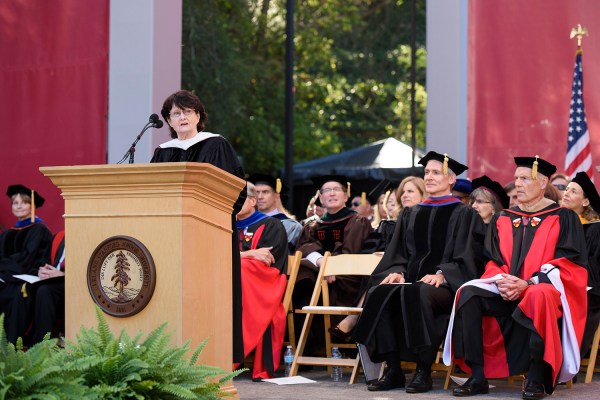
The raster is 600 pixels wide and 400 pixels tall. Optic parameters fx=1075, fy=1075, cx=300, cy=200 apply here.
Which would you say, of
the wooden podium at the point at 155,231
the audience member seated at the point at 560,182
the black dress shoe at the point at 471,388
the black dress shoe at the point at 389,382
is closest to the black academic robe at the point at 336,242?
the audience member seated at the point at 560,182

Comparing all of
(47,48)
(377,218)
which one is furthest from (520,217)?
(47,48)

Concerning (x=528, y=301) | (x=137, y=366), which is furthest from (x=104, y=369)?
(x=528, y=301)

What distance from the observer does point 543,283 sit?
7.29 metres

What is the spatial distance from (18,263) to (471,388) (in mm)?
5445

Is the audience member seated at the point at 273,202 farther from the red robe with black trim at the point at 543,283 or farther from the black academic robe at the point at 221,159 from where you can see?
the black academic robe at the point at 221,159

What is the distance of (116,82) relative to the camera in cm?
1111

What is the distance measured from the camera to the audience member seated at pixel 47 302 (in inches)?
395

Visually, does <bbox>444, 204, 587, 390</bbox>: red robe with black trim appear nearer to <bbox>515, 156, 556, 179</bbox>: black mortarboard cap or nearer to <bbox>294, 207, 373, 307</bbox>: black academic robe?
<bbox>515, 156, 556, 179</bbox>: black mortarboard cap

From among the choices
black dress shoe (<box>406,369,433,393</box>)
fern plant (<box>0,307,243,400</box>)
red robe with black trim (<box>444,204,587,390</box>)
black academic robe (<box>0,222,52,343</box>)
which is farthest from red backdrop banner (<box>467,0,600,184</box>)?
fern plant (<box>0,307,243,400</box>)

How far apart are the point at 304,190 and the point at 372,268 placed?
412 inches

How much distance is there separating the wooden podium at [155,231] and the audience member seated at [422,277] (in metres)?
2.67

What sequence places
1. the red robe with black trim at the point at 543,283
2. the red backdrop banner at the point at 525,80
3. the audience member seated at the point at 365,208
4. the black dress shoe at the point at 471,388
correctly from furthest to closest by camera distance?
the audience member seated at the point at 365,208
the red backdrop banner at the point at 525,80
the red robe with black trim at the point at 543,283
the black dress shoe at the point at 471,388

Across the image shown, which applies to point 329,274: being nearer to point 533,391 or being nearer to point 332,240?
point 332,240

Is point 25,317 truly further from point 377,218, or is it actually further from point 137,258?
point 137,258
